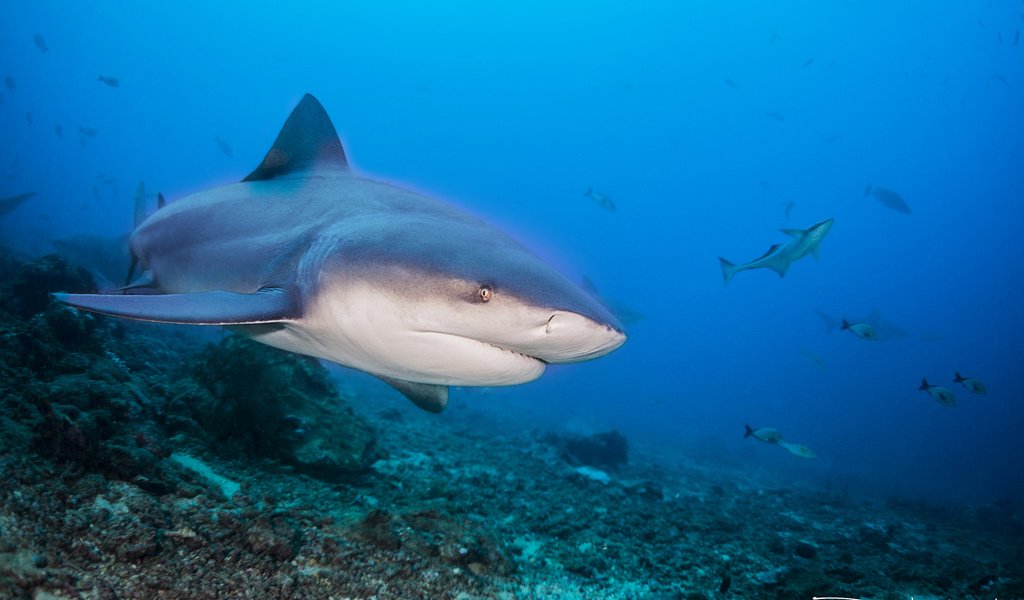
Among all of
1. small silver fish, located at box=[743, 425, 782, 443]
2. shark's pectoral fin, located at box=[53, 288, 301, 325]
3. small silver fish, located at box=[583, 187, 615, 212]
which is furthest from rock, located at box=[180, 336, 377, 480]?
small silver fish, located at box=[583, 187, 615, 212]

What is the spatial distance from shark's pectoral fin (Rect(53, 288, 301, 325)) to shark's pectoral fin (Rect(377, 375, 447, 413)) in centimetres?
133

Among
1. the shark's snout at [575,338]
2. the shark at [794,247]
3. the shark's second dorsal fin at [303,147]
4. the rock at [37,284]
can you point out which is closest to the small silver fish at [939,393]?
the shark at [794,247]

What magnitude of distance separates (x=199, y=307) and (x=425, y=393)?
176cm

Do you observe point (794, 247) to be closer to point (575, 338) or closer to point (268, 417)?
point (575, 338)

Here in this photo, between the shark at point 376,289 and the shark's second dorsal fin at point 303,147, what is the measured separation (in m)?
0.43

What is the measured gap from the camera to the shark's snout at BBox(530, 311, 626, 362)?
1.70 metres

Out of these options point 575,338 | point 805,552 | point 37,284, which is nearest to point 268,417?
point 575,338

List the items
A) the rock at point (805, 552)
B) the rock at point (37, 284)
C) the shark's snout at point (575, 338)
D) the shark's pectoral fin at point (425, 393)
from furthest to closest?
the rock at point (37, 284) → the rock at point (805, 552) → the shark's pectoral fin at point (425, 393) → the shark's snout at point (575, 338)

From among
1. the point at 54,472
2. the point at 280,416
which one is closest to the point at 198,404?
the point at 280,416

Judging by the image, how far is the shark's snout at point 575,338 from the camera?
1702 mm

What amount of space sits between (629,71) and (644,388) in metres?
73.4

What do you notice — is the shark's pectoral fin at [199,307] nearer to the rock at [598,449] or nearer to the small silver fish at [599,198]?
the rock at [598,449]

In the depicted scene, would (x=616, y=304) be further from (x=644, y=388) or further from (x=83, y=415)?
(x=644, y=388)

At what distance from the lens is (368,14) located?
112 m
